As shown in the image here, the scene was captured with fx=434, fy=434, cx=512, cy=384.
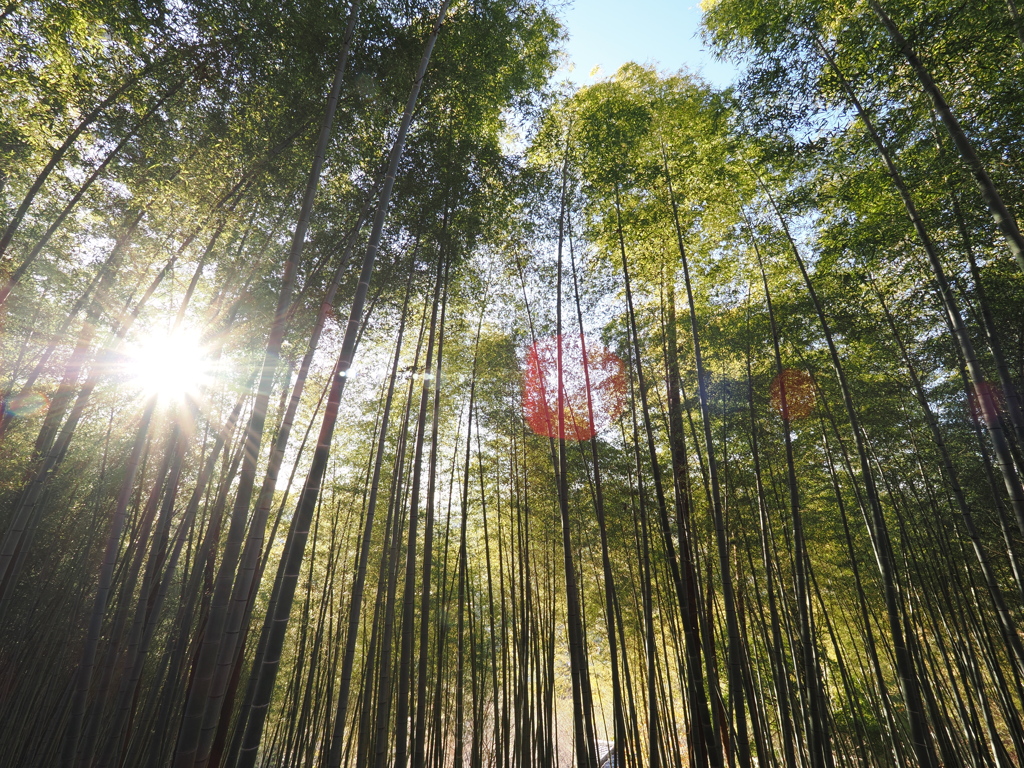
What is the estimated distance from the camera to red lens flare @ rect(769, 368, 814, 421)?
5.39m

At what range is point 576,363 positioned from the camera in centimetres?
571

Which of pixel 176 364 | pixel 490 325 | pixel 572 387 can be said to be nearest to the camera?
pixel 176 364

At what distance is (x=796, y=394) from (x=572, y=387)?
2.82 metres

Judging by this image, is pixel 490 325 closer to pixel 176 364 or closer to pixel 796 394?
pixel 176 364

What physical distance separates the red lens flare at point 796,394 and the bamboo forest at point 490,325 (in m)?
0.08

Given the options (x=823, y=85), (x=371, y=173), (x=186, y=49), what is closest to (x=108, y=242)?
(x=186, y=49)

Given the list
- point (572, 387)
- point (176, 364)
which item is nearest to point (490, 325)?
point (572, 387)

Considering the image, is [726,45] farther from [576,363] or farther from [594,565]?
[594,565]

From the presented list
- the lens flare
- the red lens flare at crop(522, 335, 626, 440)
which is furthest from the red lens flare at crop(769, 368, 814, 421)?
the lens flare

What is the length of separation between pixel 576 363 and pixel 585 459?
1.27 metres

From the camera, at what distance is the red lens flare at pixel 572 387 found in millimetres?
5438

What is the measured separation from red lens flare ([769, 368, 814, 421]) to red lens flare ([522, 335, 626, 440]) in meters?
1.87

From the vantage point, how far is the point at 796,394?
552 cm

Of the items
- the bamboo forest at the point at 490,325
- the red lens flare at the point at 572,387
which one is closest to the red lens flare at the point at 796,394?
the bamboo forest at the point at 490,325
